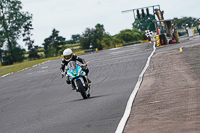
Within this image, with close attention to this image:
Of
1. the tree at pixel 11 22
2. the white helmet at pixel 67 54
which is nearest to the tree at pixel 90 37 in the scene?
the tree at pixel 11 22

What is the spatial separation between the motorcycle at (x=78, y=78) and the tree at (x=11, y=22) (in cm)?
7171

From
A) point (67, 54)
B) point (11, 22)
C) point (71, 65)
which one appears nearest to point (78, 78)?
point (71, 65)

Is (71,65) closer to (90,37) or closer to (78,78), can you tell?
(78,78)

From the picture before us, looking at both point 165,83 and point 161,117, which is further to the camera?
point 165,83

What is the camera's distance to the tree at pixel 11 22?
83.5 meters

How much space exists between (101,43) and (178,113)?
303ft

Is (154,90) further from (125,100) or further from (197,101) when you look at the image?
(197,101)

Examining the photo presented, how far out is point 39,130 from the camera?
864 cm

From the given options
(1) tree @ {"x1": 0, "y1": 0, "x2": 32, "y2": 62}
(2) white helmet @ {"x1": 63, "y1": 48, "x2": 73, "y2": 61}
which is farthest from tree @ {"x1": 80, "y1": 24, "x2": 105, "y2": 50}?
(2) white helmet @ {"x1": 63, "y1": 48, "x2": 73, "y2": 61}

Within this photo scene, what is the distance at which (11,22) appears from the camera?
85500mm

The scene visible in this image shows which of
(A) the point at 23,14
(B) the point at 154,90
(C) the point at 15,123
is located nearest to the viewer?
(C) the point at 15,123

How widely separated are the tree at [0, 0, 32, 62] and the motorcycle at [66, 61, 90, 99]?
235 feet

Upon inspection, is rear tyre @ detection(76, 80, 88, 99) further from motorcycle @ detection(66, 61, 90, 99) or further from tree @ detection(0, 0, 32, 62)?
tree @ detection(0, 0, 32, 62)

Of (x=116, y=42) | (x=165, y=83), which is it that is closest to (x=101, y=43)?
(x=116, y=42)
